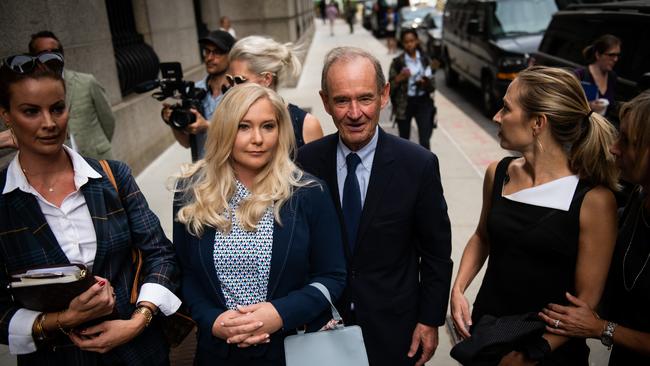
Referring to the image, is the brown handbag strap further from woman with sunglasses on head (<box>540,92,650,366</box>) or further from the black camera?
the black camera

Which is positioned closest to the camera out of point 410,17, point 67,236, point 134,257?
point 67,236

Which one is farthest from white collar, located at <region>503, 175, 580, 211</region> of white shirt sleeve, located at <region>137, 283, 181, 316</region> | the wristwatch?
white shirt sleeve, located at <region>137, 283, 181, 316</region>

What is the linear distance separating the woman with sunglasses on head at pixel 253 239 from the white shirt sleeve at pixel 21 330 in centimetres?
54

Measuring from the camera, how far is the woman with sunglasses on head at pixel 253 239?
1947 millimetres

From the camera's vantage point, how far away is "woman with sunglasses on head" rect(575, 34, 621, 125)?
5105 millimetres

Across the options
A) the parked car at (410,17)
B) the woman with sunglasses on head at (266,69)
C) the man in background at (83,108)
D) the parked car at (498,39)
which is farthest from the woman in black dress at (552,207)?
the parked car at (410,17)

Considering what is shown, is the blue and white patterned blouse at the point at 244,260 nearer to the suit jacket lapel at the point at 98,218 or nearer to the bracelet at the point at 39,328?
the suit jacket lapel at the point at 98,218

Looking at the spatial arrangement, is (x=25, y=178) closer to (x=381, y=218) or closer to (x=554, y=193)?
(x=381, y=218)

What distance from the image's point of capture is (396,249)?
217cm

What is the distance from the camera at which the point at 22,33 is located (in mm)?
5074

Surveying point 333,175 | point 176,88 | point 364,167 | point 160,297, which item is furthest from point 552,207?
point 176,88

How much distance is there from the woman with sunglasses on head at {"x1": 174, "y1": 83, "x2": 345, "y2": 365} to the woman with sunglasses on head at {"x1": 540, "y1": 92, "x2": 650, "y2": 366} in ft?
3.03

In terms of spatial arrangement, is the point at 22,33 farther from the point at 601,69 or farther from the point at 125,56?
the point at 601,69

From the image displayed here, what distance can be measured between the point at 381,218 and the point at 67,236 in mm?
1206
